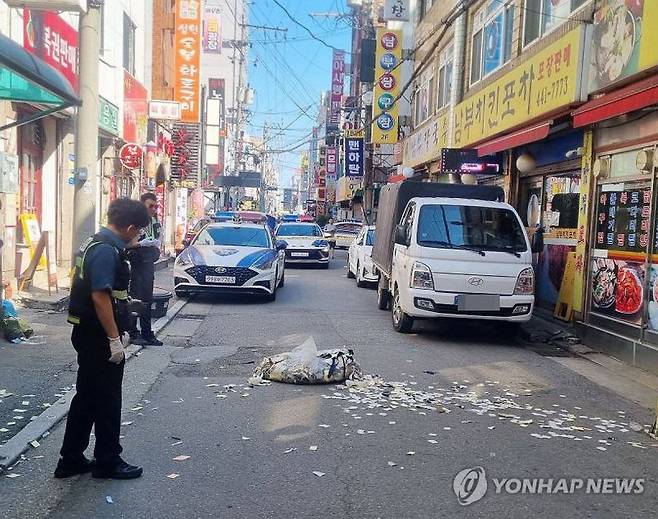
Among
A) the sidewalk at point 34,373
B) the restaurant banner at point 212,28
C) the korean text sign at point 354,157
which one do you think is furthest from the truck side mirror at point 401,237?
the restaurant banner at point 212,28

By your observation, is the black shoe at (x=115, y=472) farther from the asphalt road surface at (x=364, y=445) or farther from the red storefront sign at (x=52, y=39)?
the red storefront sign at (x=52, y=39)

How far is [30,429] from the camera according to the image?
16.9ft

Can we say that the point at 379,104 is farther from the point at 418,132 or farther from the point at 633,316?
the point at 633,316

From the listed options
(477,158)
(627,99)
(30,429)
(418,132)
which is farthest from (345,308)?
(418,132)

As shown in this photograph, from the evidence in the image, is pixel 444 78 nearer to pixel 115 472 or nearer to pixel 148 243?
pixel 148 243

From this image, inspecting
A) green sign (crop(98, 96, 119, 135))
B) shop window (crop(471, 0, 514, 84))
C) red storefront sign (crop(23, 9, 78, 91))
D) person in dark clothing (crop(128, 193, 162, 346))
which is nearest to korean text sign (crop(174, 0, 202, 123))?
green sign (crop(98, 96, 119, 135))

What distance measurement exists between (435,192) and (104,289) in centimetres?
874

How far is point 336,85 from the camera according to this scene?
65938 millimetres

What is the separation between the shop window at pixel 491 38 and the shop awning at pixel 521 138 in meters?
2.85

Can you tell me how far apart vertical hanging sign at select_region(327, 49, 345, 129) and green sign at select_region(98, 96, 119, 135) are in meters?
45.0

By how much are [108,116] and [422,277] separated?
435 inches

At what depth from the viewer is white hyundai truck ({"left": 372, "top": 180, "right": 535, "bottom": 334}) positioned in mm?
9453

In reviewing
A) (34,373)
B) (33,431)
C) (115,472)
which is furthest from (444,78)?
(115,472)

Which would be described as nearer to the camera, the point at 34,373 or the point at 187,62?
the point at 34,373
